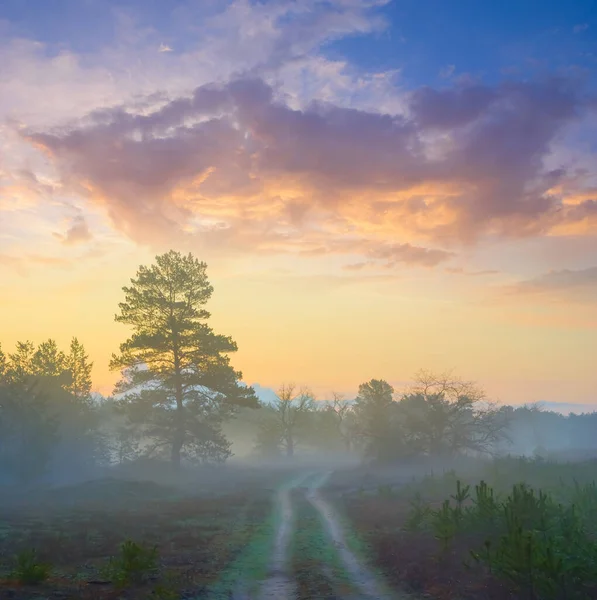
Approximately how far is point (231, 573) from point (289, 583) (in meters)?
2.20

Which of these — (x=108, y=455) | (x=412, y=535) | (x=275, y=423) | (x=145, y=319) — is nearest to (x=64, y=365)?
(x=108, y=455)

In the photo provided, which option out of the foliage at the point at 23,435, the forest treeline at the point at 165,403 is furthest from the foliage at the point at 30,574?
the foliage at the point at 23,435

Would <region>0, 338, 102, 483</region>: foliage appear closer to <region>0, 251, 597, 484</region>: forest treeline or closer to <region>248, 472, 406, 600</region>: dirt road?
<region>0, 251, 597, 484</region>: forest treeline

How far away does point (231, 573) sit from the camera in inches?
598

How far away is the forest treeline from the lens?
4266cm

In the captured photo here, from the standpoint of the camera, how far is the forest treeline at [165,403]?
42.7m

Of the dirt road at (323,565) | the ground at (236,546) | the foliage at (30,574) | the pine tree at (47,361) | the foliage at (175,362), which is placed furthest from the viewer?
the pine tree at (47,361)

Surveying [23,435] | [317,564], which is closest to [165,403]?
[23,435]

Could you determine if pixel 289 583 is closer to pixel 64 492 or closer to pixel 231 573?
pixel 231 573

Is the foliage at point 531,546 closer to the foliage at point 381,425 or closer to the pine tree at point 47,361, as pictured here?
the foliage at point 381,425

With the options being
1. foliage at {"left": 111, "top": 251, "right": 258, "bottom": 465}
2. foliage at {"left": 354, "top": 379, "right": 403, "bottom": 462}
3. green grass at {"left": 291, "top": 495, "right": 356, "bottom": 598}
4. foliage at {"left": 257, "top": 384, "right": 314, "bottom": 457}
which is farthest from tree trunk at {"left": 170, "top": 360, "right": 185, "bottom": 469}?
foliage at {"left": 257, "top": 384, "right": 314, "bottom": 457}

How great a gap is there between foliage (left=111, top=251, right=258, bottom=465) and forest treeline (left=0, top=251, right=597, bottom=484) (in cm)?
9

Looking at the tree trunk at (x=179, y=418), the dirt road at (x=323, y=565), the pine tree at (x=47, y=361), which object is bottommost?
the dirt road at (x=323, y=565)

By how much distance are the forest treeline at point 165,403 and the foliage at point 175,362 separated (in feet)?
0.30
